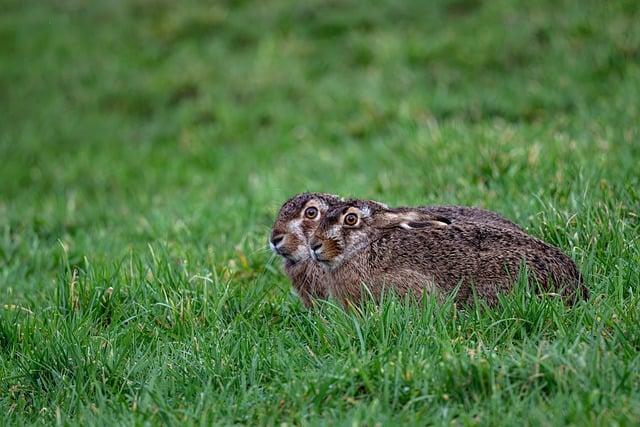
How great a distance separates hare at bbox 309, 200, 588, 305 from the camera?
4.87 metres

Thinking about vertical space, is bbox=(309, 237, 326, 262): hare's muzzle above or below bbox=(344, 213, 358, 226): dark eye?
below

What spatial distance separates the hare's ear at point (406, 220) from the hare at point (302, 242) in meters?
0.39

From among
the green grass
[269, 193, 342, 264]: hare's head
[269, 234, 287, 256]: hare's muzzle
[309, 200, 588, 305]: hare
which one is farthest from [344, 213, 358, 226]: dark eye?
the green grass

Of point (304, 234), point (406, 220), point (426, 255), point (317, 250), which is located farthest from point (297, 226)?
point (426, 255)

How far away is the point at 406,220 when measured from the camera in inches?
209

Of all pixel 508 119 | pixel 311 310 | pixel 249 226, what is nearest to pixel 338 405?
pixel 311 310

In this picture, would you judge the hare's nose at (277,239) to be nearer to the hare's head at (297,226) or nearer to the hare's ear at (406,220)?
the hare's head at (297,226)

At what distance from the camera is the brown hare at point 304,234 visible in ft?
18.1

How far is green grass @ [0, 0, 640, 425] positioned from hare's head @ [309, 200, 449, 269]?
1.29ft

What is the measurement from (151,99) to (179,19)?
2.16m

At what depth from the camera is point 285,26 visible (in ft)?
45.6

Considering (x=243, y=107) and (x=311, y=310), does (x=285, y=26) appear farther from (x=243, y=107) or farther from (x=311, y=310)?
(x=311, y=310)

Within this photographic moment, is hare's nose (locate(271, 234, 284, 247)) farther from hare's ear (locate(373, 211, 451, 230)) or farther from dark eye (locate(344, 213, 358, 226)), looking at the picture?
hare's ear (locate(373, 211, 451, 230))

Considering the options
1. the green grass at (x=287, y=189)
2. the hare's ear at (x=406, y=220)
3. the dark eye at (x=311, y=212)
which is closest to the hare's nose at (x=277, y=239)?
the dark eye at (x=311, y=212)
